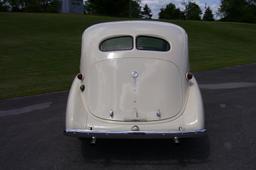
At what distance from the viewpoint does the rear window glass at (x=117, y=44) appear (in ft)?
23.4

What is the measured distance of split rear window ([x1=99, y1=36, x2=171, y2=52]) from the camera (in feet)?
23.4

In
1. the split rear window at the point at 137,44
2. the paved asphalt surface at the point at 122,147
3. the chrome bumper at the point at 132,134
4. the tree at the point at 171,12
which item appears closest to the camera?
the chrome bumper at the point at 132,134

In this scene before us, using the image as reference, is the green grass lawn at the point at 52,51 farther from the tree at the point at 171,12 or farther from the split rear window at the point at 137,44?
the tree at the point at 171,12

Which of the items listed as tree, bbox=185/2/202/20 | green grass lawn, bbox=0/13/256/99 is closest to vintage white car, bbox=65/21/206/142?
green grass lawn, bbox=0/13/256/99

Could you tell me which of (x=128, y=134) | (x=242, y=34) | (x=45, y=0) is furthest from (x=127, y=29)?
(x=45, y=0)

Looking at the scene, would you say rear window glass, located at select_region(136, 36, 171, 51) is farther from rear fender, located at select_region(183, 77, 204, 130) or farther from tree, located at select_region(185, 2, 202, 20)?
tree, located at select_region(185, 2, 202, 20)

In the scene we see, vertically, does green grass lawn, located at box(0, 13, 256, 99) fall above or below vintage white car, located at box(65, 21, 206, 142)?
below

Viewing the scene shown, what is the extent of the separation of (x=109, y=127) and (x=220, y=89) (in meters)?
6.86

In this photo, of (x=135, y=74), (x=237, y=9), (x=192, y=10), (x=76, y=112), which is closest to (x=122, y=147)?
(x=76, y=112)

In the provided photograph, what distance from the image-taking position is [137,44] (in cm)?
714

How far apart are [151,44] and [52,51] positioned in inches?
661

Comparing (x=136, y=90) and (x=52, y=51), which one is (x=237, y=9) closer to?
(x=52, y=51)

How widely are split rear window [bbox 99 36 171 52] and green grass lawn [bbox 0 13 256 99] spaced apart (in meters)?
5.54

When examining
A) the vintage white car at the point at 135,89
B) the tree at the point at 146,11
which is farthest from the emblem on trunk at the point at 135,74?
the tree at the point at 146,11
